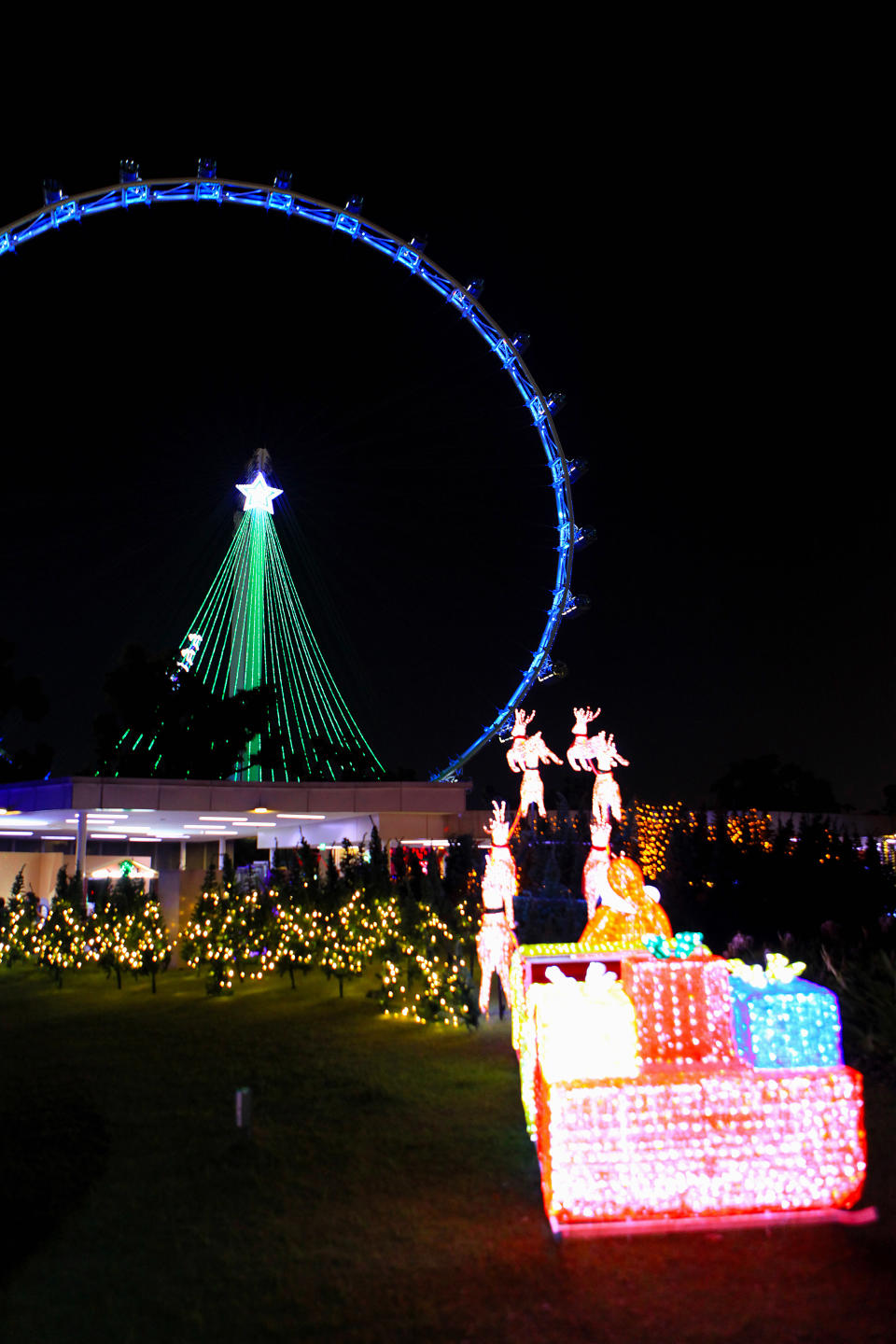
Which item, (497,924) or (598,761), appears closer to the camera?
(497,924)

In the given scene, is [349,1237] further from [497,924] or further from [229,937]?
[229,937]

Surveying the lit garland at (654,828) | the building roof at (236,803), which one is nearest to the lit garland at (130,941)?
the building roof at (236,803)

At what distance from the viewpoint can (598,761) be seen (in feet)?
38.5

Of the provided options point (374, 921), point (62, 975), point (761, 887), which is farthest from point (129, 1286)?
point (62, 975)

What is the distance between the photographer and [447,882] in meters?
14.5

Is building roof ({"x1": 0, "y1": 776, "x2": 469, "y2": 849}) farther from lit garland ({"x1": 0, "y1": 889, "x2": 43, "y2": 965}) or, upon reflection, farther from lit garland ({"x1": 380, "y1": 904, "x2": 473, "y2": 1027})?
lit garland ({"x1": 380, "y1": 904, "x2": 473, "y2": 1027})

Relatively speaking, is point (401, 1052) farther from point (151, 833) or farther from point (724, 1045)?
point (151, 833)

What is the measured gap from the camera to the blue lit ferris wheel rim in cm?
1666

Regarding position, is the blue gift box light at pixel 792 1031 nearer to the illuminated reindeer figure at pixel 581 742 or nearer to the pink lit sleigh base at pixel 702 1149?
the pink lit sleigh base at pixel 702 1149

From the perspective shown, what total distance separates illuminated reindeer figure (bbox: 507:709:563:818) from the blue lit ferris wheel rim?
7842mm

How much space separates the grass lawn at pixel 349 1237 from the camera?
3.42 meters

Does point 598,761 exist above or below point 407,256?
below

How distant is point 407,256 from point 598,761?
13.3m

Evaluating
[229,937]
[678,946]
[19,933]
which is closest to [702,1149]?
[678,946]
